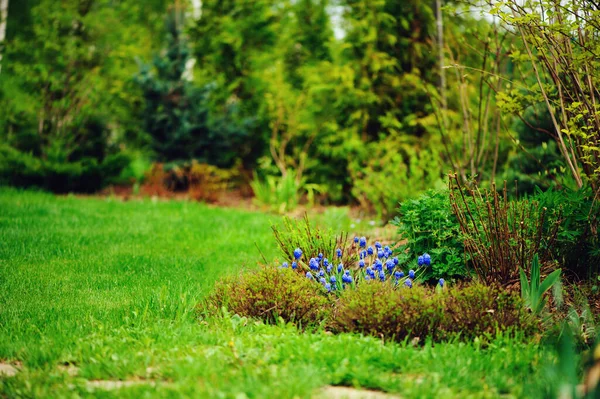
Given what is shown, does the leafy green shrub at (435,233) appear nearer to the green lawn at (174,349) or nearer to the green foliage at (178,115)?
the green lawn at (174,349)

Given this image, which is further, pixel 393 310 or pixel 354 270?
pixel 354 270

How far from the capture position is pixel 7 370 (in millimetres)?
3027

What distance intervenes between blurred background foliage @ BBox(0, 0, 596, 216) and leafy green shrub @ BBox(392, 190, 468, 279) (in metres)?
3.63

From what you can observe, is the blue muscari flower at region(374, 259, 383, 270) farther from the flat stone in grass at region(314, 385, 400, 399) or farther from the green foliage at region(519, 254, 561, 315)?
the flat stone in grass at region(314, 385, 400, 399)

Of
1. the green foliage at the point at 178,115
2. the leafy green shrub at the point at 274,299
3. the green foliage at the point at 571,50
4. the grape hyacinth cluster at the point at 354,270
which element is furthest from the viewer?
the green foliage at the point at 178,115

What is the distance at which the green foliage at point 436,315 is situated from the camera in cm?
337

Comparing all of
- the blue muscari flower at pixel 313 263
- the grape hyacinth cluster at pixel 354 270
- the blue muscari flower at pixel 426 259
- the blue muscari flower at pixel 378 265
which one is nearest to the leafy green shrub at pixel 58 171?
the grape hyacinth cluster at pixel 354 270

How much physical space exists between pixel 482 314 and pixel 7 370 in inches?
106

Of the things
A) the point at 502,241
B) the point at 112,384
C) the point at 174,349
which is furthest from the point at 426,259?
the point at 112,384

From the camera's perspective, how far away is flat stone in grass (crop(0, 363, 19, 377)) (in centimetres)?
291

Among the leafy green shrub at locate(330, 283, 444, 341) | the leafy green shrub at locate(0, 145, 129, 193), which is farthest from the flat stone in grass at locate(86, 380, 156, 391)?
the leafy green shrub at locate(0, 145, 129, 193)

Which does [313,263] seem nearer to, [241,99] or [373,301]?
[373,301]

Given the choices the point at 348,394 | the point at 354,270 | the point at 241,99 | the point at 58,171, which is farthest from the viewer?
the point at 241,99

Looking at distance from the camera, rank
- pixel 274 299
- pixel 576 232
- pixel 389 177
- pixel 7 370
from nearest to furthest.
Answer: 1. pixel 7 370
2. pixel 274 299
3. pixel 576 232
4. pixel 389 177
